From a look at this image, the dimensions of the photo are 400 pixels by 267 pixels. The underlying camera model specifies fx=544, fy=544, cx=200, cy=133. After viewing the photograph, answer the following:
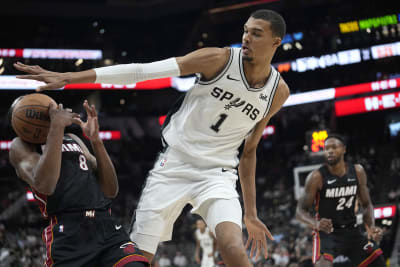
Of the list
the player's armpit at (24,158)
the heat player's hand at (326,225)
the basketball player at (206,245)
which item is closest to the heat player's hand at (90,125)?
the player's armpit at (24,158)

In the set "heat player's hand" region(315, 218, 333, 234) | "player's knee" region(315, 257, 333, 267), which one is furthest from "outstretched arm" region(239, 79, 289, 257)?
"player's knee" region(315, 257, 333, 267)

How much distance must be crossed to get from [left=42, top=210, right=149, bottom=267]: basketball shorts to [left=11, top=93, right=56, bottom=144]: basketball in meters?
0.56

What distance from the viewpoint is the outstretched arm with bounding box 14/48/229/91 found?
3.34 m

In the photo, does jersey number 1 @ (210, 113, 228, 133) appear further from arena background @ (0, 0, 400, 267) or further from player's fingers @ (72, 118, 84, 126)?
arena background @ (0, 0, 400, 267)

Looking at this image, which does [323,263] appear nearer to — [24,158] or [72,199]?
[72,199]

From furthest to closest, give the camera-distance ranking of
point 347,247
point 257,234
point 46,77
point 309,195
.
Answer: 1. point 309,195
2. point 347,247
3. point 257,234
4. point 46,77

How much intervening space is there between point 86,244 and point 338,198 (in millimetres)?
4164

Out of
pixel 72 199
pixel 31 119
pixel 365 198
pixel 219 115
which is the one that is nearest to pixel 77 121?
pixel 31 119

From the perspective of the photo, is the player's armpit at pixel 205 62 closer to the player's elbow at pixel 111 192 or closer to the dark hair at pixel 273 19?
the dark hair at pixel 273 19

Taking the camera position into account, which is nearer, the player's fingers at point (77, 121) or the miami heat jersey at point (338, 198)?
the player's fingers at point (77, 121)

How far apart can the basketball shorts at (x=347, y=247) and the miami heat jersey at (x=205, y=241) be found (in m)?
6.08

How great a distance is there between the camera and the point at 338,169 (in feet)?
23.0

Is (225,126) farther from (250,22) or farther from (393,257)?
(393,257)

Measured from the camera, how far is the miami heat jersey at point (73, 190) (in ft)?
11.7
